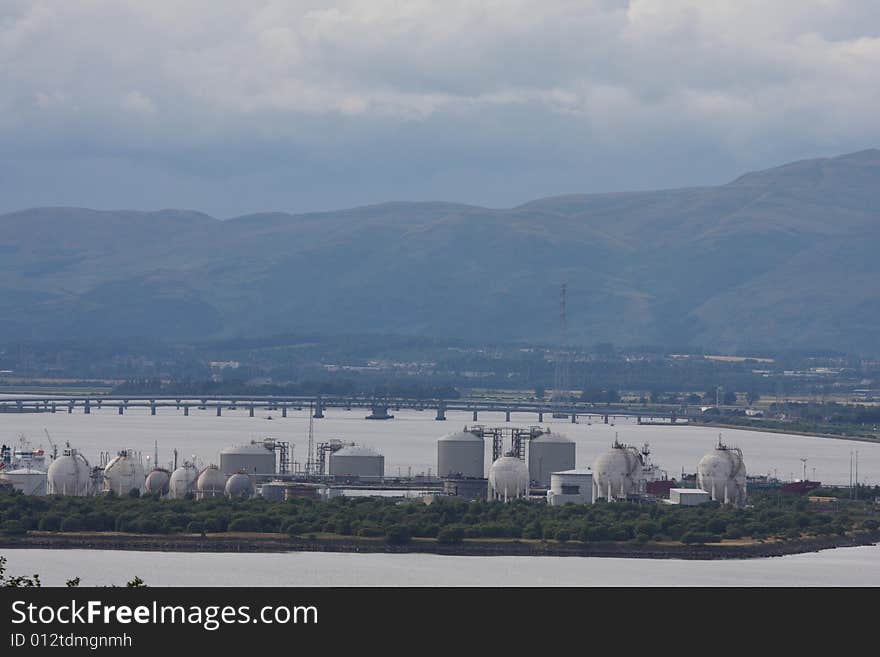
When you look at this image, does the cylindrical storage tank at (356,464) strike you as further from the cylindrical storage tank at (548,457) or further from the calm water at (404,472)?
the calm water at (404,472)

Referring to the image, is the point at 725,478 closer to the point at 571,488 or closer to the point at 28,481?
the point at 571,488

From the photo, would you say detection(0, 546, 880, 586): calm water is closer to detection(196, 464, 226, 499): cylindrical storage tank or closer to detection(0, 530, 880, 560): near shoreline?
detection(0, 530, 880, 560): near shoreline
